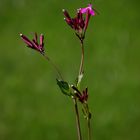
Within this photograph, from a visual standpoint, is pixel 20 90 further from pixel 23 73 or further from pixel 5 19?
pixel 5 19

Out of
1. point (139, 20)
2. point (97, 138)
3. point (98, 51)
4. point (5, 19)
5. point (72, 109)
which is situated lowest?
point (97, 138)

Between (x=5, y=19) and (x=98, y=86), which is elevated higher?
(x=5, y=19)

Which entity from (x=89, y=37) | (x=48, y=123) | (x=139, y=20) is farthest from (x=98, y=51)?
(x=48, y=123)

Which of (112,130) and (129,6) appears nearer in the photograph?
(112,130)

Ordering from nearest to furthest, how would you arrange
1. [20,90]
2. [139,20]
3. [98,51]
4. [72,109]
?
[72,109]
[20,90]
[98,51]
[139,20]

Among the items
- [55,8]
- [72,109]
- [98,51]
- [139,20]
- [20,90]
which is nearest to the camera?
[72,109]

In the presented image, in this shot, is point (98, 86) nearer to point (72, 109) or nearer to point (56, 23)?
point (72, 109)
